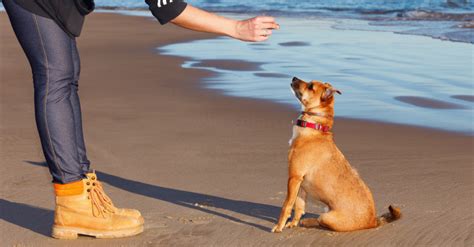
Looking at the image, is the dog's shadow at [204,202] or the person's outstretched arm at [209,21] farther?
the dog's shadow at [204,202]

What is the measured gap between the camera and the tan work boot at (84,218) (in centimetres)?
455

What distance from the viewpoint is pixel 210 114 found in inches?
333

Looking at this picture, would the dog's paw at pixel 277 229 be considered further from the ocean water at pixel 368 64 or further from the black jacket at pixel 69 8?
the ocean water at pixel 368 64

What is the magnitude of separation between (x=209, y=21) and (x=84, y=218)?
122 cm

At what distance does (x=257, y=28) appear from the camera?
164 inches

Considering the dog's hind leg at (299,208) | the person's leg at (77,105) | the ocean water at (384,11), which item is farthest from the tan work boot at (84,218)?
the ocean water at (384,11)

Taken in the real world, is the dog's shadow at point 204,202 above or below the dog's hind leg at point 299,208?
below

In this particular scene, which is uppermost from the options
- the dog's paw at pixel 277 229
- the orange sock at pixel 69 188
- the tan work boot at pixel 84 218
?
the orange sock at pixel 69 188

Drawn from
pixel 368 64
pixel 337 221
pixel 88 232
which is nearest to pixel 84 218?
pixel 88 232

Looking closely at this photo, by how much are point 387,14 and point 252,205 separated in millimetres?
20327

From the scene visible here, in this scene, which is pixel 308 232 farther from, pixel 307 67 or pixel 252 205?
pixel 307 67

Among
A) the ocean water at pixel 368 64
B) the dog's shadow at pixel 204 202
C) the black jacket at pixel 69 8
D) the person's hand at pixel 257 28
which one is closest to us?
the person's hand at pixel 257 28

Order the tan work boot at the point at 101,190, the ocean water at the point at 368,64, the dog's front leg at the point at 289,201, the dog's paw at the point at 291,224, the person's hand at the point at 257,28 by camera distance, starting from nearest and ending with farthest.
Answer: the person's hand at the point at 257,28
the tan work boot at the point at 101,190
the dog's front leg at the point at 289,201
the dog's paw at the point at 291,224
the ocean water at the point at 368,64

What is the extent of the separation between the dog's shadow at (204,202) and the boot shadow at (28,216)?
71 centimetres
